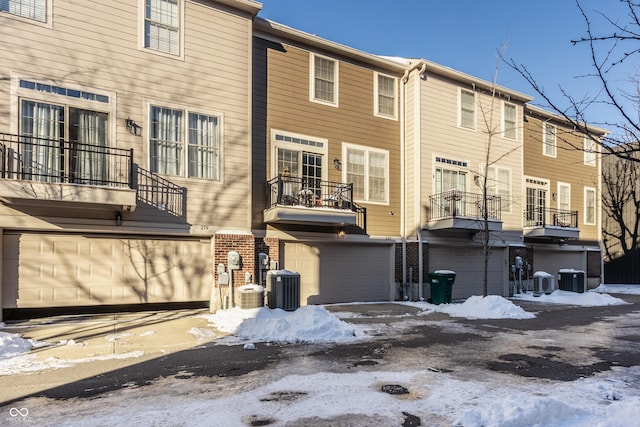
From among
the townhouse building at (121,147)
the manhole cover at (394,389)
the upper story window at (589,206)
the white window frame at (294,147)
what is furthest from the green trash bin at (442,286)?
the upper story window at (589,206)

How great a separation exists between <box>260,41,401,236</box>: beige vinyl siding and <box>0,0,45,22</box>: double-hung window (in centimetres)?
576

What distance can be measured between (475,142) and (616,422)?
45.8ft

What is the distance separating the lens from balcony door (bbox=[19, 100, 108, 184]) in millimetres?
9422

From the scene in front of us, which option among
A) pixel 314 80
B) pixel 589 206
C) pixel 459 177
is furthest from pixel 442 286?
pixel 589 206

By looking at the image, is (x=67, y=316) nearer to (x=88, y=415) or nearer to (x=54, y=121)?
(x=54, y=121)

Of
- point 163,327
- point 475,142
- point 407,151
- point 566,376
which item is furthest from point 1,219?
point 475,142

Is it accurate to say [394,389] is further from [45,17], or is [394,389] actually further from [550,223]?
[550,223]

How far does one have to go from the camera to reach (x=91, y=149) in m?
10.1

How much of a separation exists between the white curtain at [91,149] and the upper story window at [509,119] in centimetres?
1468

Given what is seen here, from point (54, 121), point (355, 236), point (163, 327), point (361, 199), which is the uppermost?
point (54, 121)

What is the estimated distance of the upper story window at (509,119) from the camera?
57.1ft

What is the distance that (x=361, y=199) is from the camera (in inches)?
562

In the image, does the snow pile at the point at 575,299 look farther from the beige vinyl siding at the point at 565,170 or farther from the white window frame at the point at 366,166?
the white window frame at the point at 366,166

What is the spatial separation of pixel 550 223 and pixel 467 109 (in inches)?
275
